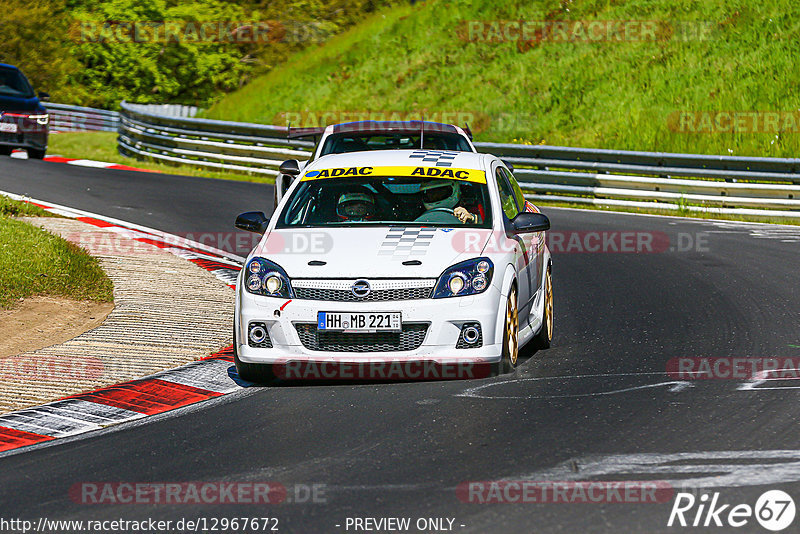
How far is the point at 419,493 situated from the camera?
5.45 meters

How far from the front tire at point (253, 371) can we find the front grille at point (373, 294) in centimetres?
57

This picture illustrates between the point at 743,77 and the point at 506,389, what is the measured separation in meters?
22.2

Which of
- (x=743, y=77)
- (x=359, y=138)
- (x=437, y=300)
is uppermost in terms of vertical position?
(x=743, y=77)

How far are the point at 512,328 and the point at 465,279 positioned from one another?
2.00 ft

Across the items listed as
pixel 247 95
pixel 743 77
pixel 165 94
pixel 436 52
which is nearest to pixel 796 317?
pixel 743 77

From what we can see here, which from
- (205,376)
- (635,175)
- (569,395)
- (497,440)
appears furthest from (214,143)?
(497,440)

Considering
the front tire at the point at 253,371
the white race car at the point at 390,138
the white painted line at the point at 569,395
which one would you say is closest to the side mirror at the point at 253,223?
the front tire at the point at 253,371

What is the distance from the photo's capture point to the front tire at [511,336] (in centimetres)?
796

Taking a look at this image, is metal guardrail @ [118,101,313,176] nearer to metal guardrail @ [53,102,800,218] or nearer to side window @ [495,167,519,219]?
metal guardrail @ [53,102,800,218]

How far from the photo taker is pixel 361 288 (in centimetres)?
764

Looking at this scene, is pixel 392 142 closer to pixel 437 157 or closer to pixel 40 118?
pixel 437 157

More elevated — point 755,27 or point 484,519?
point 755,27

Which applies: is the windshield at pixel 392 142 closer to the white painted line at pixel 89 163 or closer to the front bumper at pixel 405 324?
the front bumper at pixel 405 324

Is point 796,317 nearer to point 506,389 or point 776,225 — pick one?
point 506,389
